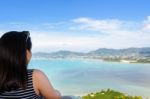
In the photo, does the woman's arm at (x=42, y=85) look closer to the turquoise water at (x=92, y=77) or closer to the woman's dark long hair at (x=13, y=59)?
the woman's dark long hair at (x=13, y=59)

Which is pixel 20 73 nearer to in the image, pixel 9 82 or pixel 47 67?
pixel 9 82

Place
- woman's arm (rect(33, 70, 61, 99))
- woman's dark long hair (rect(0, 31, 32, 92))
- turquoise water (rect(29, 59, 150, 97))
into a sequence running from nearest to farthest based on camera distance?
woman's dark long hair (rect(0, 31, 32, 92)) < woman's arm (rect(33, 70, 61, 99)) < turquoise water (rect(29, 59, 150, 97))

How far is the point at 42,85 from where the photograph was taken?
3.72 metres

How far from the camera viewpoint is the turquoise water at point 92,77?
11.5 metres

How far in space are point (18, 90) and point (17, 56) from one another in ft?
1.02

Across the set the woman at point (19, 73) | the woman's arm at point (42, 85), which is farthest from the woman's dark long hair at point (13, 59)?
the woman's arm at point (42, 85)

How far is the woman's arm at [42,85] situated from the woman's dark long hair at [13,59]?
107mm

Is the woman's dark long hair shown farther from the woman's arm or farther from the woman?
the woman's arm

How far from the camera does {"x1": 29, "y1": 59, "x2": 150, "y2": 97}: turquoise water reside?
11.5 m

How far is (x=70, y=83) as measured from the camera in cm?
1204

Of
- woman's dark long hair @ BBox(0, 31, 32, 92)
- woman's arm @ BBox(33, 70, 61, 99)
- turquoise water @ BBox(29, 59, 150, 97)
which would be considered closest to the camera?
woman's dark long hair @ BBox(0, 31, 32, 92)

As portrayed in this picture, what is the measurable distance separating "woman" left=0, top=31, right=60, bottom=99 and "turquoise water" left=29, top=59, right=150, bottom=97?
6994mm

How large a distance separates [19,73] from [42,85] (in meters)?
0.22

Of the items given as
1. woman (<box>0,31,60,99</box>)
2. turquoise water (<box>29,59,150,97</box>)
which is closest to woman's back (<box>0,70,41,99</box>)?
woman (<box>0,31,60,99</box>)
